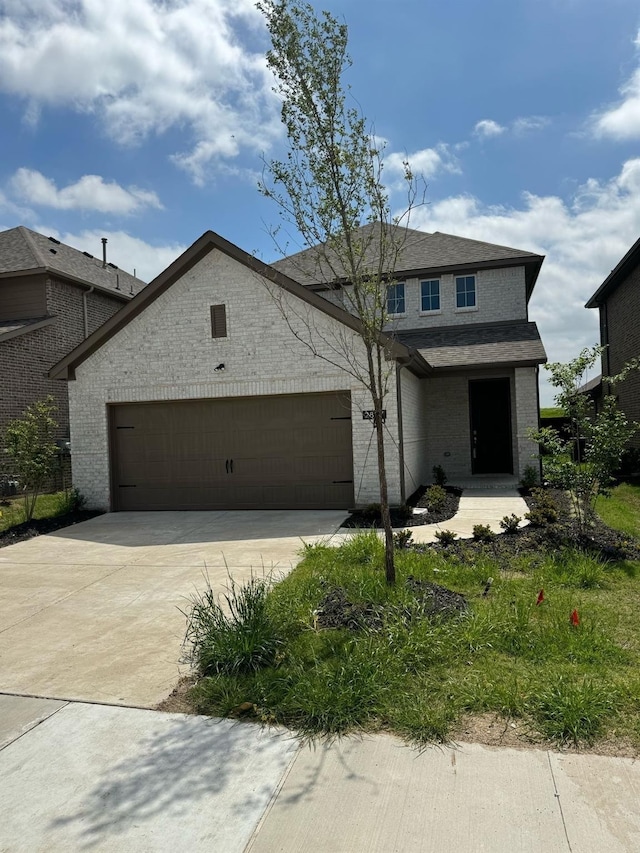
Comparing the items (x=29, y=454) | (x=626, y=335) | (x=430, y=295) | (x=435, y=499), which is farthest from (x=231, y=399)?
(x=626, y=335)

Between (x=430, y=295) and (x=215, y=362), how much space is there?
26.0ft

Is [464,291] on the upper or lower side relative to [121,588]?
upper

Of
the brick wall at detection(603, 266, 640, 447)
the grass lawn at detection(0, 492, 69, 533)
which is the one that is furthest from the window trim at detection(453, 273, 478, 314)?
the grass lawn at detection(0, 492, 69, 533)

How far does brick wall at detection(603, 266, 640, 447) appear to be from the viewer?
16.9 m

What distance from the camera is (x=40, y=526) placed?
36.2ft

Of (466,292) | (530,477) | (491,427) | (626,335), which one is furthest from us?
(626,335)

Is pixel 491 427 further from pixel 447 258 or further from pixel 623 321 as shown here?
pixel 623 321

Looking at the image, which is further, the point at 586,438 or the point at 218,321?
the point at 218,321

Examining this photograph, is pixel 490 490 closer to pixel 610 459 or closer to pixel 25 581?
pixel 610 459

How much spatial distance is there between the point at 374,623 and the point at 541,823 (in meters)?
2.24

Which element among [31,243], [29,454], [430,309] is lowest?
[29,454]

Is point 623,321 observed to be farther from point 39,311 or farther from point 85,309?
point 39,311

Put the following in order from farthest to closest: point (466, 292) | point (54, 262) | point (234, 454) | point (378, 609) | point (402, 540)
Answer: point (54, 262)
point (466, 292)
point (234, 454)
point (402, 540)
point (378, 609)

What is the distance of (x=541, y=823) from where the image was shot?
2.67 m
